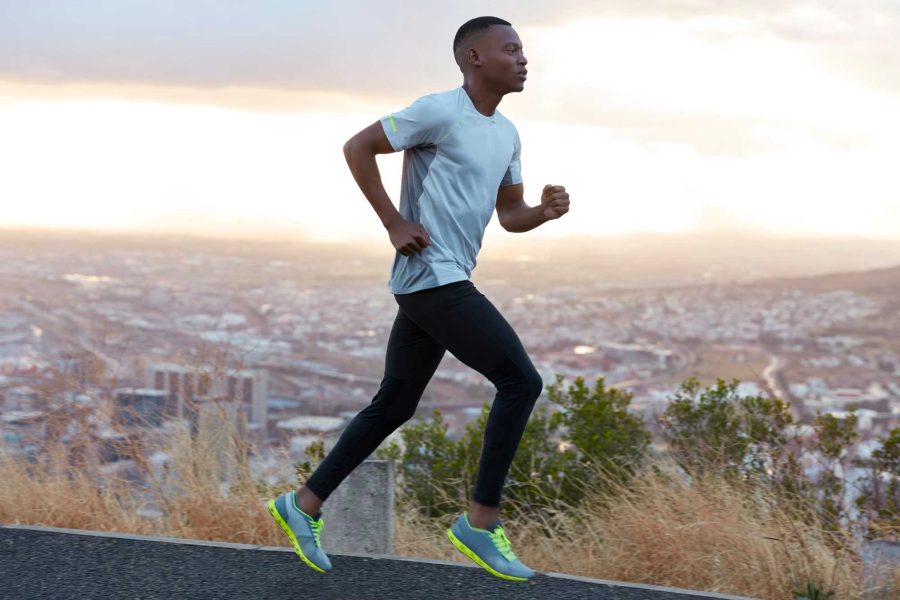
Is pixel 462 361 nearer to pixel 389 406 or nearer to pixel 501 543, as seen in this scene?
pixel 389 406

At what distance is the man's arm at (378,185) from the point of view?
11.4 ft

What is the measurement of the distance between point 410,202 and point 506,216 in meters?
0.52

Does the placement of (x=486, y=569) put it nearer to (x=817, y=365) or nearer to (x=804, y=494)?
(x=804, y=494)

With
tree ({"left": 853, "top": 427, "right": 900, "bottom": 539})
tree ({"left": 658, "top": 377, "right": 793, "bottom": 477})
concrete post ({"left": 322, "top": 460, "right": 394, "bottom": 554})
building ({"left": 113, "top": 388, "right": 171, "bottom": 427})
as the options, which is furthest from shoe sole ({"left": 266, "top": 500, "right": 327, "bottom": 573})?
tree ({"left": 853, "top": 427, "right": 900, "bottom": 539})

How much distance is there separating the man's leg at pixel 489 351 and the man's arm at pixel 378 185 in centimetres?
20

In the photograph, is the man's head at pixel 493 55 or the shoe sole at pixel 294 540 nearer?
the man's head at pixel 493 55

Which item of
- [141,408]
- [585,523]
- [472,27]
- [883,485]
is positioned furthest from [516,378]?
[883,485]

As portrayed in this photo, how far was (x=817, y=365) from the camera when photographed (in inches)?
1258

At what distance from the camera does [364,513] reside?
13.9 feet

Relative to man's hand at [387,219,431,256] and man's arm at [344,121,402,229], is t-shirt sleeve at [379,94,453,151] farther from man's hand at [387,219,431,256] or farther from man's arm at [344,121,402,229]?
man's hand at [387,219,431,256]

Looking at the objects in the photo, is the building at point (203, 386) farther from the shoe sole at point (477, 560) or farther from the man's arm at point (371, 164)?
the man's arm at point (371, 164)

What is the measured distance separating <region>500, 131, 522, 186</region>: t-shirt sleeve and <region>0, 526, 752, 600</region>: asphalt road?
1426 millimetres

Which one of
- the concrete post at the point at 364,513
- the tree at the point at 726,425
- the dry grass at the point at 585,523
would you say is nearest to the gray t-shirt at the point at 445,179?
the concrete post at the point at 364,513

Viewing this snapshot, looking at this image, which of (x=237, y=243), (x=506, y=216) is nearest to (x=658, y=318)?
(x=237, y=243)
